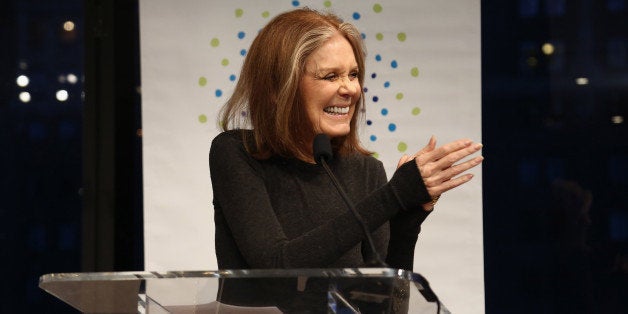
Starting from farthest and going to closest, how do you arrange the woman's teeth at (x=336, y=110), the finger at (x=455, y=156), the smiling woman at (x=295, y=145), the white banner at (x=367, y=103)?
the white banner at (x=367, y=103)
the woman's teeth at (x=336, y=110)
the smiling woman at (x=295, y=145)
the finger at (x=455, y=156)

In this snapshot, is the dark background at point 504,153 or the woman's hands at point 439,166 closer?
the woman's hands at point 439,166

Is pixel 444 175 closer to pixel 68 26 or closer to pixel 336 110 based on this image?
pixel 336 110

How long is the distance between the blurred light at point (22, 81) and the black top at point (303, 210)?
179 centimetres

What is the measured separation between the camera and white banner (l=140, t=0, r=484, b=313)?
326 cm

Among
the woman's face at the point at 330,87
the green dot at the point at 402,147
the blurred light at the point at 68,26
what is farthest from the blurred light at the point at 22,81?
the woman's face at the point at 330,87

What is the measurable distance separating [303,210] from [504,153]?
1609mm

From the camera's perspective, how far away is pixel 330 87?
7.61 feet

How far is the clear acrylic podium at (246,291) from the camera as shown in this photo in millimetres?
1491

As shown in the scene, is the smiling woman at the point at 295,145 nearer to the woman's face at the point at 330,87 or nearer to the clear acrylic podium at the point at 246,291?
the woman's face at the point at 330,87

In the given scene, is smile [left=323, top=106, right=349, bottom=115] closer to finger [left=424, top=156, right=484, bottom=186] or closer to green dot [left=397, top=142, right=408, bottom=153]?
finger [left=424, top=156, right=484, bottom=186]

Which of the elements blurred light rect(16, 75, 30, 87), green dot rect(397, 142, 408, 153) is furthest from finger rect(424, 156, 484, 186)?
blurred light rect(16, 75, 30, 87)

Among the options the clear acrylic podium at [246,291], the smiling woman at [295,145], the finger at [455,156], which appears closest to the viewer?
the clear acrylic podium at [246,291]

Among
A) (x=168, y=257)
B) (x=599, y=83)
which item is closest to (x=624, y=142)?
(x=599, y=83)

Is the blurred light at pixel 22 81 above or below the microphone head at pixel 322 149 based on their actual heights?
above
